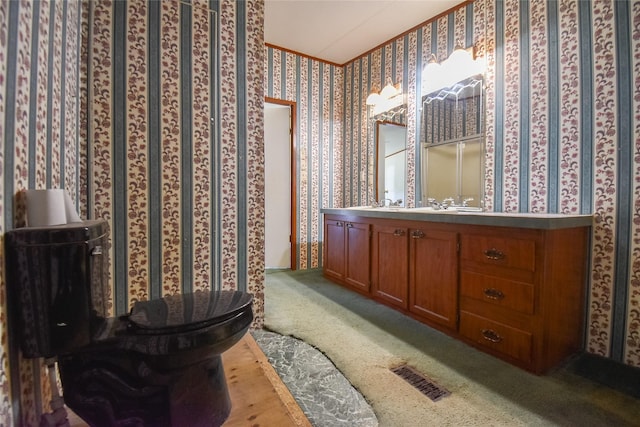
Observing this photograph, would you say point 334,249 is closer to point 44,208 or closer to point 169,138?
point 169,138

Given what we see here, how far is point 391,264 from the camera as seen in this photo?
249cm

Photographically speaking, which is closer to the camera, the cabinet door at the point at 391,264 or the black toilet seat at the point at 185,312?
the black toilet seat at the point at 185,312

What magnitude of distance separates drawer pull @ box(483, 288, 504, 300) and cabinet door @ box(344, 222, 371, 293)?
110cm

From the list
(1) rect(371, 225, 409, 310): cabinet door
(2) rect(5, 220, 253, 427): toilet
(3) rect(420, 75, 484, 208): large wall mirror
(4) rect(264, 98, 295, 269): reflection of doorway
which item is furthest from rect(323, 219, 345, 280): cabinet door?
(2) rect(5, 220, 253, 427): toilet

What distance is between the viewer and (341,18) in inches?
117

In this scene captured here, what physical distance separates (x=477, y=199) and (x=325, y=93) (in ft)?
7.70

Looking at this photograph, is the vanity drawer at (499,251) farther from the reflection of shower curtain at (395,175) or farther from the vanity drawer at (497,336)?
the reflection of shower curtain at (395,175)

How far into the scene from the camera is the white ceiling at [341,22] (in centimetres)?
274

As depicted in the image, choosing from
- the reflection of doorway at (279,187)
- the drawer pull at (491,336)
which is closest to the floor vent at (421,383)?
the drawer pull at (491,336)

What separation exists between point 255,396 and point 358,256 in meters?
1.74

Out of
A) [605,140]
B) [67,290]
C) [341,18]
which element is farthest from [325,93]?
[67,290]

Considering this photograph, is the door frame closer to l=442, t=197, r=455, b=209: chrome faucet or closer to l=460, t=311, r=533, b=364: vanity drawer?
l=442, t=197, r=455, b=209: chrome faucet

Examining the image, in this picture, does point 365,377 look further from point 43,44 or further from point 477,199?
point 43,44

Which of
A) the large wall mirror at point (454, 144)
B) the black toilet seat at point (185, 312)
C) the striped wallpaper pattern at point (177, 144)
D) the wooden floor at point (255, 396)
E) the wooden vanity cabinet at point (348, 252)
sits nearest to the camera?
the black toilet seat at point (185, 312)
